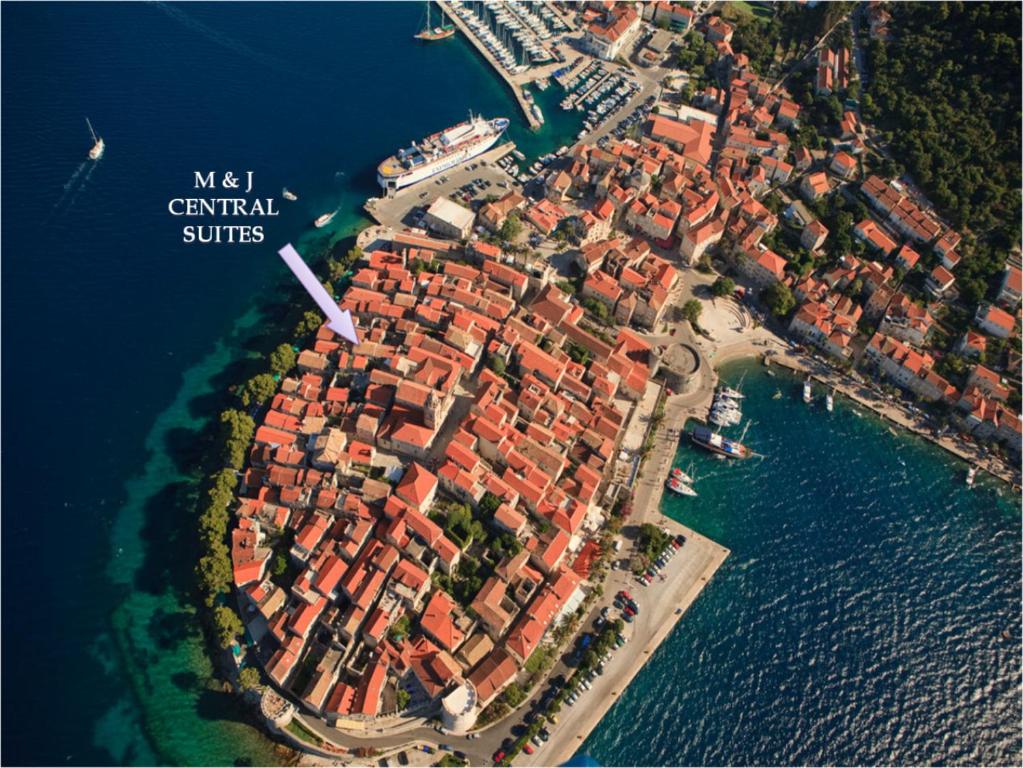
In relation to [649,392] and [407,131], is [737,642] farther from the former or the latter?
[407,131]

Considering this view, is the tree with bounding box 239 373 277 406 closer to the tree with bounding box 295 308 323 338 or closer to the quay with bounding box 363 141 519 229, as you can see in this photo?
the tree with bounding box 295 308 323 338

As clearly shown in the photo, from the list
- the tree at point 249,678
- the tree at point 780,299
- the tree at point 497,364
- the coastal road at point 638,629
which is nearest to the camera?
the tree at point 249,678

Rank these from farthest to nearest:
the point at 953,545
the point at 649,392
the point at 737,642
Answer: the point at 649,392, the point at 953,545, the point at 737,642

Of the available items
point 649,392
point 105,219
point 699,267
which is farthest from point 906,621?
point 105,219

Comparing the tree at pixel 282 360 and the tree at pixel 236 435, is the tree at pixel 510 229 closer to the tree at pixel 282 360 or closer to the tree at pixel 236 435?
the tree at pixel 282 360

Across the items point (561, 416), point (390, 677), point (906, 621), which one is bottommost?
point (390, 677)

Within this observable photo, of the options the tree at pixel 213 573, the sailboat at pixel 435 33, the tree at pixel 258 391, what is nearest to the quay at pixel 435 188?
the tree at pixel 258 391

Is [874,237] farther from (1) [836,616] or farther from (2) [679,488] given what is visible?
(1) [836,616]
